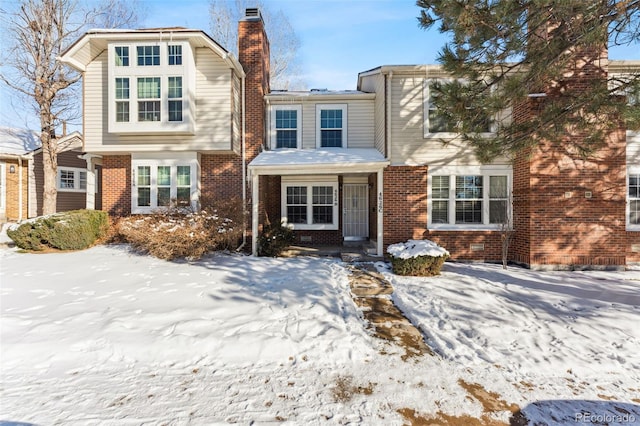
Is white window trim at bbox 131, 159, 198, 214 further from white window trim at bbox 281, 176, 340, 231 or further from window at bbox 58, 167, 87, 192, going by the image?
window at bbox 58, 167, 87, 192

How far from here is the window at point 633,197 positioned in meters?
8.73

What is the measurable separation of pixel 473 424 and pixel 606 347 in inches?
117

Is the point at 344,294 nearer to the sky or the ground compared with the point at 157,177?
nearer to the ground

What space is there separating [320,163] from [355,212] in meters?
3.57

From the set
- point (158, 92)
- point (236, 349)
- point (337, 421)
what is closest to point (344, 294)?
point (236, 349)

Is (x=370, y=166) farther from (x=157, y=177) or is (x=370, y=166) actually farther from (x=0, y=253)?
(x=0, y=253)

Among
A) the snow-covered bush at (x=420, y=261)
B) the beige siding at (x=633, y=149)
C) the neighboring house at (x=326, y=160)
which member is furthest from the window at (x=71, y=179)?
the beige siding at (x=633, y=149)

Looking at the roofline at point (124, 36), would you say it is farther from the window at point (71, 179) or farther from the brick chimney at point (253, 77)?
the window at point (71, 179)

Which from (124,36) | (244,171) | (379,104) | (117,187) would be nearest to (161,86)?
(124,36)

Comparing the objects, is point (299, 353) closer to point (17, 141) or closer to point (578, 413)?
point (578, 413)

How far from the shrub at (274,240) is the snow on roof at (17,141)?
48.2 feet

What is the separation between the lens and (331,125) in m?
11.1

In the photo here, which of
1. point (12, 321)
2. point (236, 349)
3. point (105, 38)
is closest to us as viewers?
point (236, 349)

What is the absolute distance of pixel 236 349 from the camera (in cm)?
388
